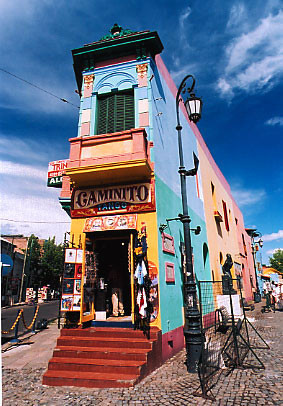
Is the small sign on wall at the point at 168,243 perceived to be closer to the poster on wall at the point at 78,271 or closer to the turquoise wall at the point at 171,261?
the turquoise wall at the point at 171,261

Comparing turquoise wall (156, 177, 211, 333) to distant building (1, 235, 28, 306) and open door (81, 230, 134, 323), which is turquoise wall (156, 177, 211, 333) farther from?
distant building (1, 235, 28, 306)

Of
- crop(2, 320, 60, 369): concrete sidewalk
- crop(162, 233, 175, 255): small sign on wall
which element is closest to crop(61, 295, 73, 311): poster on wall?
crop(2, 320, 60, 369): concrete sidewalk

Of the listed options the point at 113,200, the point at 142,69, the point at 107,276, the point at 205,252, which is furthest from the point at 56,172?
the point at 205,252

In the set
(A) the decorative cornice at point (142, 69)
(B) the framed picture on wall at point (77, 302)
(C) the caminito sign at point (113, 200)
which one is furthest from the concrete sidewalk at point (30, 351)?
(A) the decorative cornice at point (142, 69)

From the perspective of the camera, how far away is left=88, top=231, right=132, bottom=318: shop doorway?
844 centimetres

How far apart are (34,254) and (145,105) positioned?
130 ft

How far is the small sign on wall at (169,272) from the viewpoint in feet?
27.2

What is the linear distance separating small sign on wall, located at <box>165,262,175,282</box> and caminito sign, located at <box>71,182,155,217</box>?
1.95m

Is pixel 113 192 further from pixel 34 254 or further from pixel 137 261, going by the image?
pixel 34 254

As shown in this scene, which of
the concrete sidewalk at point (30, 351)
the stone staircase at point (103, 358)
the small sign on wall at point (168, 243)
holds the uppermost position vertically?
the small sign on wall at point (168, 243)

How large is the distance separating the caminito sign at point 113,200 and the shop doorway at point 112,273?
2.59 ft

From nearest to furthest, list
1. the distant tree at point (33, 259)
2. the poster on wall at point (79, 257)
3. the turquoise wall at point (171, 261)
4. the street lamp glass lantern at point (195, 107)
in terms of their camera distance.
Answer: the street lamp glass lantern at point (195, 107) → the poster on wall at point (79, 257) → the turquoise wall at point (171, 261) → the distant tree at point (33, 259)

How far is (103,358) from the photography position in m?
6.46

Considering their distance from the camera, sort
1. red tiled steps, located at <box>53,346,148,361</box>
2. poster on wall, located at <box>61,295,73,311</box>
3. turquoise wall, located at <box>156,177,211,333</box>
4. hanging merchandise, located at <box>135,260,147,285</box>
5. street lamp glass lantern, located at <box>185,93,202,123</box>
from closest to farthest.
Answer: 1. red tiled steps, located at <box>53,346,148,361</box>
2. hanging merchandise, located at <box>135,260,147,285</box>
3. poster on wall, located at <box>61,295,73,311</box>
4. street lamp glass lantern, located at <box>185,93,202,123</box>
5. turquoise wall, located at <box>156,177,211,333</box>
